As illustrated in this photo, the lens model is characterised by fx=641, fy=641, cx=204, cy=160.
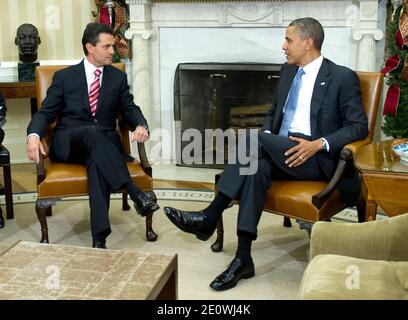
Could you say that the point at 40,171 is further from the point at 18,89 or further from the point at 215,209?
the point at 18,89

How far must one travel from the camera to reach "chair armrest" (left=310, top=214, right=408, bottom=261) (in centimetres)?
219

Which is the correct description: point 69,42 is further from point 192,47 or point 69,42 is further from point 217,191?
point 217,191

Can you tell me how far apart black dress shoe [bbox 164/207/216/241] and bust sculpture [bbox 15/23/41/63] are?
8.59ft

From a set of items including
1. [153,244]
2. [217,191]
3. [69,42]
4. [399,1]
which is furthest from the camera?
[69,42]

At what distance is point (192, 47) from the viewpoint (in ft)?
17.6

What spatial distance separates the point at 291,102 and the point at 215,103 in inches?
76.5

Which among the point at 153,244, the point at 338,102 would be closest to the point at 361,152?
the point at 338,102

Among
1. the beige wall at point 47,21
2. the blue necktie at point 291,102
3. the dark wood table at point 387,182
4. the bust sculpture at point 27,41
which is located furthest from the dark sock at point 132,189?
the beige wall at point 47,21

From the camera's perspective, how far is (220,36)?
208 inches

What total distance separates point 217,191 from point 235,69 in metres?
2.08

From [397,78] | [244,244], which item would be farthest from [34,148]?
[397,78]

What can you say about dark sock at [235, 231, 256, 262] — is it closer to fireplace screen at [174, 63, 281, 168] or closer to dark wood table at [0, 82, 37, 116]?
fireplace screen at [174, 63, 281, 168]

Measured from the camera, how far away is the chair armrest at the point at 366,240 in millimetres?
2193

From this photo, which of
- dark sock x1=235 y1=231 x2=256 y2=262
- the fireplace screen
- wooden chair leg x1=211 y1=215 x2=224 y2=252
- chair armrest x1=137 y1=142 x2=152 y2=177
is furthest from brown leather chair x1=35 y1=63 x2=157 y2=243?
the fireplace screen
